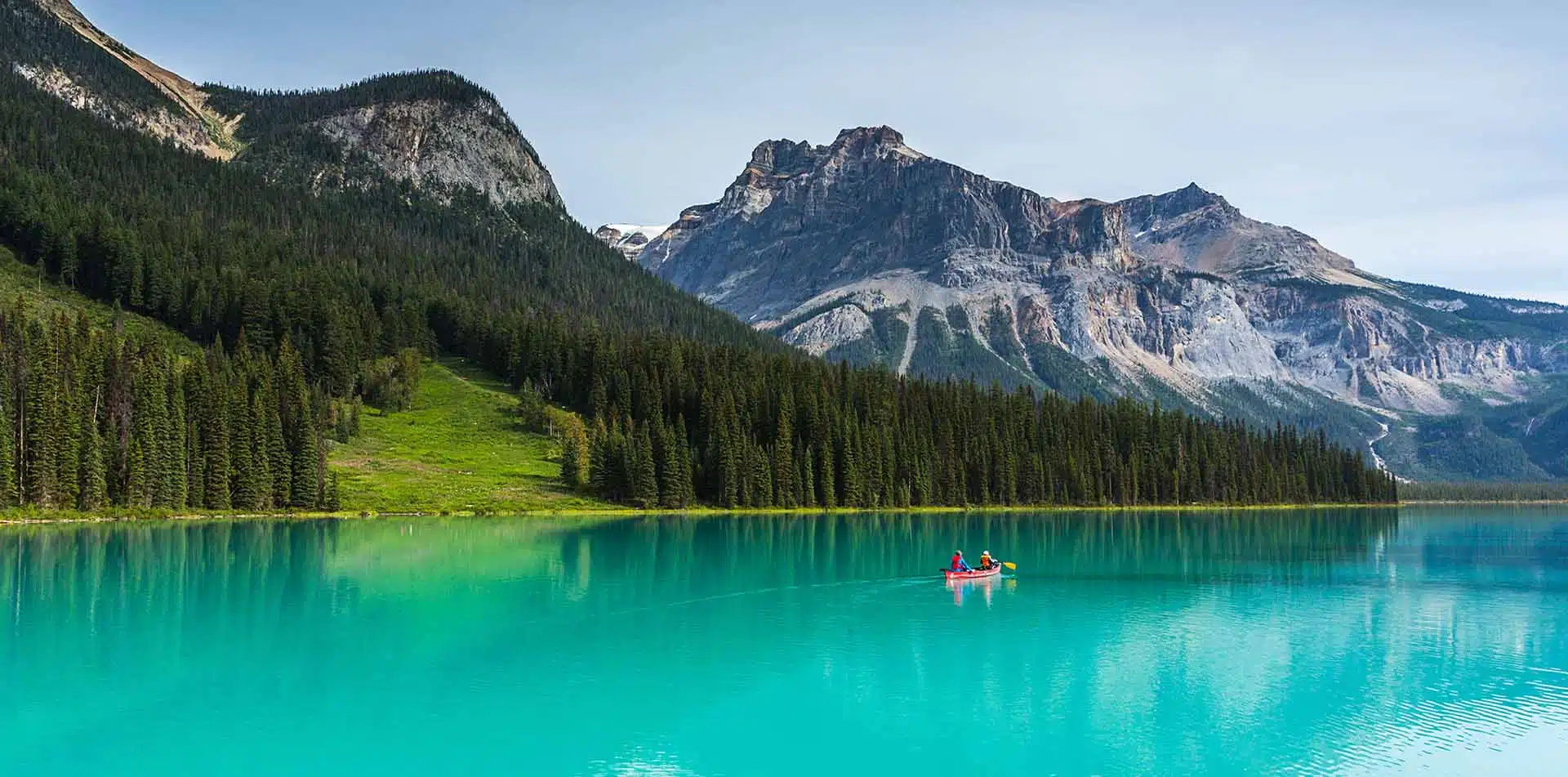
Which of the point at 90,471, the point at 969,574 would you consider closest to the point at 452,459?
the point at 90,471

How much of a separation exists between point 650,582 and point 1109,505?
131360mm

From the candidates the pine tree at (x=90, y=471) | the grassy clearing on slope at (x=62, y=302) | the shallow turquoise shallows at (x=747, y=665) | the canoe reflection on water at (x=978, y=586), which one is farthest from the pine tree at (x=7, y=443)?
the canoe reflection on water at (x=978, y=586)

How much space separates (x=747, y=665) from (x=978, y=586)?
95.6 feet

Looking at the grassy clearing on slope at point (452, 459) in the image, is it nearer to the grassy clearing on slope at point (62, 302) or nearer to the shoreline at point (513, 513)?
the shoreline at point (513, 513)

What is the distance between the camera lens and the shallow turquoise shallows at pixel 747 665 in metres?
29.8

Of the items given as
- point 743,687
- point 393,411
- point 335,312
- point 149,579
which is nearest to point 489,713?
point 743,687

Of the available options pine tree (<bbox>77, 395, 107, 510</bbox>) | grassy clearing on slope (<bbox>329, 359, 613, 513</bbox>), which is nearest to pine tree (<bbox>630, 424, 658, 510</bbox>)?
grassy clearing on slope (<bbox>329, 359, 613, 513</bbox>)

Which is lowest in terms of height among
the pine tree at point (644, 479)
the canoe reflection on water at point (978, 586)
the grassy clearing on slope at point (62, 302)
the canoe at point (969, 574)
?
the canoe reflection on water at point (978, 586)

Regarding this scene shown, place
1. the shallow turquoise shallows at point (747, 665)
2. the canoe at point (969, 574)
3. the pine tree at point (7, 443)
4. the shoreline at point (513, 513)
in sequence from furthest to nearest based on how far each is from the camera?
the shoreline at point (513, 513) → the pine tree at point (7, 443) → the canoe at point (969, 574) → the shallow turquoise shallows at point (747, 665)

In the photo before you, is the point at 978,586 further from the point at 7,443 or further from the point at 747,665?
the point at 7,443

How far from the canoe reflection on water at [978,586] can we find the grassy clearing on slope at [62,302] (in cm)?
13567

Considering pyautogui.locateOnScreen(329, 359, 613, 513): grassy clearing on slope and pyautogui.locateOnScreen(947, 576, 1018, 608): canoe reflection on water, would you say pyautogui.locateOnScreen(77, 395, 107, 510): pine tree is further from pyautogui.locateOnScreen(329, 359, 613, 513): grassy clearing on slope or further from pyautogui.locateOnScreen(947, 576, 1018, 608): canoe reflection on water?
pyautogui.locateOnScreen(947, 576, 1018, 608): canoe reflection on water

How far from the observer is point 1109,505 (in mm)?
180875

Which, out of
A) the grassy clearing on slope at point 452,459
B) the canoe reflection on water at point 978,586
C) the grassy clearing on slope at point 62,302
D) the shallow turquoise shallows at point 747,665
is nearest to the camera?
the shallow turquoise shallows at point 747,665
